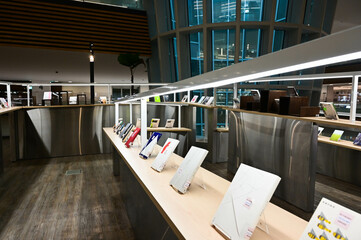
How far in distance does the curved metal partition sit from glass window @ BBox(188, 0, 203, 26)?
6438 mm

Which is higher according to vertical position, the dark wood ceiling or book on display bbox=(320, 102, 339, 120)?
the dark wood ceiling

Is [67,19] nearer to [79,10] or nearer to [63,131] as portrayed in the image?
[79,10]

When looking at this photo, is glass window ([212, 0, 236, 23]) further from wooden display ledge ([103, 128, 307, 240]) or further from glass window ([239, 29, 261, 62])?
wooden display ledge ([103, 128, 307, 240])

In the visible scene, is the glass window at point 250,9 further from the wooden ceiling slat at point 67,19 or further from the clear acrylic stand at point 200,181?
the clear acrylic stand at point 200,181

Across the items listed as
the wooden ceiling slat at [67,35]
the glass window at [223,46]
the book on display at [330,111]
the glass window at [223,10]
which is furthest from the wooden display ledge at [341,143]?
the wooden ceiling slat at [67,35]

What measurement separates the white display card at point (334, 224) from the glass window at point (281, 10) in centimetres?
1002

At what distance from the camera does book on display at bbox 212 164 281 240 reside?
2.86 feet

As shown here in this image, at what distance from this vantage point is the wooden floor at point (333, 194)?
10.0ft

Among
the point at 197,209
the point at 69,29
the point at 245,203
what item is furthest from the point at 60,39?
the point at 245,203

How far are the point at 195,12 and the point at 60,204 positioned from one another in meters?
8.46

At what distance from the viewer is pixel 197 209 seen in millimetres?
1166

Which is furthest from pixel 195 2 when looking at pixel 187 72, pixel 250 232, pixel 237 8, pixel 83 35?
pixel 250 232

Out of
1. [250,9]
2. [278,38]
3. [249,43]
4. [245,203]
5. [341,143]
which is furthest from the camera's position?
[278,38]

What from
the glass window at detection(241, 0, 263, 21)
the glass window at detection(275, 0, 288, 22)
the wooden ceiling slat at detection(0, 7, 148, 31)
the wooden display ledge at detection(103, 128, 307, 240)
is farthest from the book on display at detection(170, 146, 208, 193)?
the wooden ceiling slat at detection(0, 7, 148, 31)
